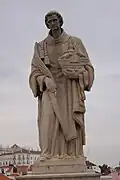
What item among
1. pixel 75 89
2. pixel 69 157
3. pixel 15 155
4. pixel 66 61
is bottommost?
pixel 15 155

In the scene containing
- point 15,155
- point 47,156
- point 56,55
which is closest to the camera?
point 47,156

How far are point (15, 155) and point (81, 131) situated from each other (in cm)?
10557

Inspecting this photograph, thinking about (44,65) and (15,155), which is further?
(15,155)

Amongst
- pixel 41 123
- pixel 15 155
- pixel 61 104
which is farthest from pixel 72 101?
pixel 15 155

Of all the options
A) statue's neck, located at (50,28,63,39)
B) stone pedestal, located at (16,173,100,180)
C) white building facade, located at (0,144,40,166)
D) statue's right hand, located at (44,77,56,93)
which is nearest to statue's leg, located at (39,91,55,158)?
statue's right hand, located at (44,77,56,93)

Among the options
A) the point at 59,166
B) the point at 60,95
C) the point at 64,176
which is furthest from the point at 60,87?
the point at 64,176

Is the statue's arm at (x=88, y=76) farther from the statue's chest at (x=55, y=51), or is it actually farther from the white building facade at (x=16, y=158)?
the white building facade at (x=16, y=158)

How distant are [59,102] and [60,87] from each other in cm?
31

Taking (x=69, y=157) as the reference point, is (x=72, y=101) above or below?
above

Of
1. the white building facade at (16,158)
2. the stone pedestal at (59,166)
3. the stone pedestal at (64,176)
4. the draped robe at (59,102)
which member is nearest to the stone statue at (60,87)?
the draped robe at (59,102)

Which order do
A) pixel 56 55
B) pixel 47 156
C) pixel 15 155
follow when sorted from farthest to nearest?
pixel 15 155 → pixel 56 55 → pixel 47 156

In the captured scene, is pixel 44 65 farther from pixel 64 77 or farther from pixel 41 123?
pixel 41 123

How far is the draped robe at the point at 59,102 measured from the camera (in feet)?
27.5

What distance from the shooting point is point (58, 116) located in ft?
27.7
